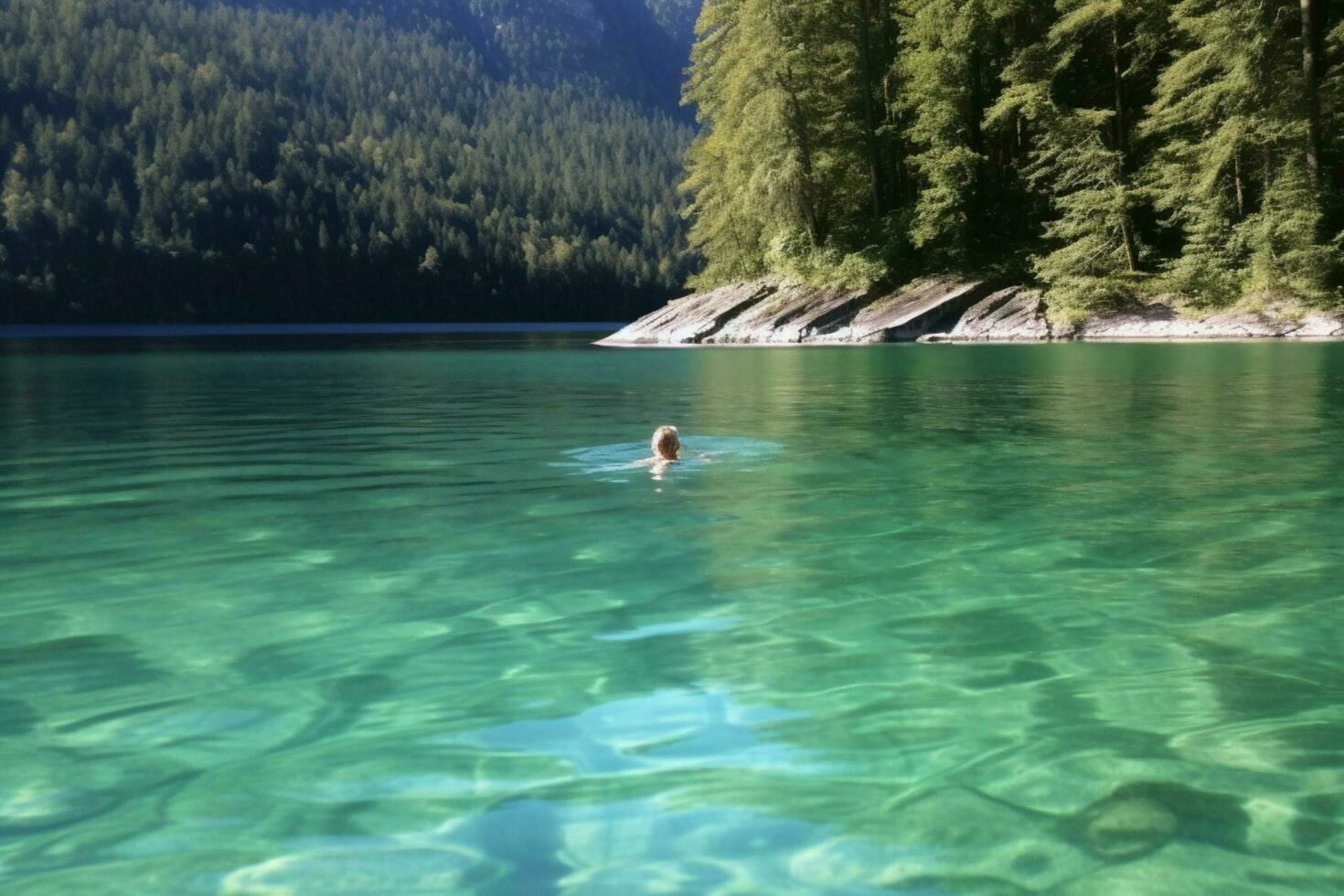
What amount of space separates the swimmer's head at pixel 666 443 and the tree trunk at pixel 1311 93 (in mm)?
32115

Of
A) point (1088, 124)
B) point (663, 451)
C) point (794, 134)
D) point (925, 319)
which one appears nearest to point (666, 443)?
point (663, 451)

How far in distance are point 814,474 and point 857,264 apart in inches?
1408

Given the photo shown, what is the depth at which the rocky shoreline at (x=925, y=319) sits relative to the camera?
36625mm

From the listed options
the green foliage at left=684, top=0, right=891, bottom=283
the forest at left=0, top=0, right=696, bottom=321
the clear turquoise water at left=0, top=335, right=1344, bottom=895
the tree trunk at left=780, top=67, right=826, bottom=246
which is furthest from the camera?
the forest at left=0, top=0, right=696, bottom=321

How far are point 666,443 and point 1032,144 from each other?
134ft

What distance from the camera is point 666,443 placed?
11.9 metres

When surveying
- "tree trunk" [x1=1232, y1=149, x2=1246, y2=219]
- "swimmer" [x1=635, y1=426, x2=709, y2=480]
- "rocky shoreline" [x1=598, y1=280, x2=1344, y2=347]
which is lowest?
"swimmer" [x1=635, y1=426, x2=709, y2=480]

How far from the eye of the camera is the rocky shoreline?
3662cm

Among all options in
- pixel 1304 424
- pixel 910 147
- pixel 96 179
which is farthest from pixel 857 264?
pixel 96 179

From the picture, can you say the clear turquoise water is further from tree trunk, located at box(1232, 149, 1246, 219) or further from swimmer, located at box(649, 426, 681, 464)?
tree trunk, located at box(1232, 149, 1246, 219)

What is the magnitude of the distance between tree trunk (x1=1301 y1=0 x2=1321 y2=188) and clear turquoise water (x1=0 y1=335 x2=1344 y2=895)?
2879cm

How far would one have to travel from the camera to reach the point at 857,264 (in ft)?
150

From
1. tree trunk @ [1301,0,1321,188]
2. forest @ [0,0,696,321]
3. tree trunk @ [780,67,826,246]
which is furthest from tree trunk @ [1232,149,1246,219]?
forest @ [0,0,696,321]

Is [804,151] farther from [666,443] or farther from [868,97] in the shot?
[666,443]
